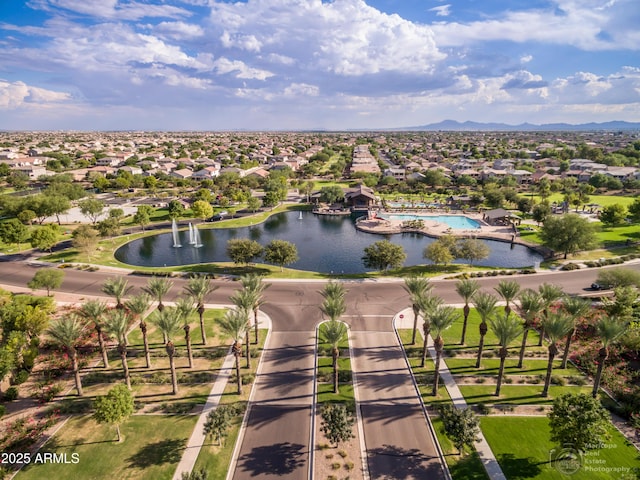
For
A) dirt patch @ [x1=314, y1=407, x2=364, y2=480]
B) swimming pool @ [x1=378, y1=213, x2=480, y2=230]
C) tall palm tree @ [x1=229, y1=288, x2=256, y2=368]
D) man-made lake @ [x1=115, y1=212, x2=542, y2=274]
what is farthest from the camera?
swimming pool @ [x1=378, y1=213, x2=480, y2=230]

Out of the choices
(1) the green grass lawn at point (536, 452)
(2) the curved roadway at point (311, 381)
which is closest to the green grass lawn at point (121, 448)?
(2) the curved roadway at point (311, 381)

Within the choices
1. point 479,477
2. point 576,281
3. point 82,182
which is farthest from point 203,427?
point 82,182

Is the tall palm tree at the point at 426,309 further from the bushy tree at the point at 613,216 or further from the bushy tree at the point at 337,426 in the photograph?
the bushy tree at the point at 613,216

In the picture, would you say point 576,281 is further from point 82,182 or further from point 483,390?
point 82,182

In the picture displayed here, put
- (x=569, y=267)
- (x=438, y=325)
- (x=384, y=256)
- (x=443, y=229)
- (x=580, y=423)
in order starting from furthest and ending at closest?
(x=443, y=229) < (x=569, y=267) < (x=384, y=256) < (x=438, y=325) < (x=580, y=423)

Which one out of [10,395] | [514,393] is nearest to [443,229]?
[514,393]

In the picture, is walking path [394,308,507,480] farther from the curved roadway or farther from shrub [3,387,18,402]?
shrub [3,387,18,402]

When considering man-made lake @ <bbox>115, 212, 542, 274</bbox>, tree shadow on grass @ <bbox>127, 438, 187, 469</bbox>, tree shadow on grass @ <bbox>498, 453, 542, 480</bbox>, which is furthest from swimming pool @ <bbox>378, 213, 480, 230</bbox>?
tree shadow on grass @ <bbox>127, 438, 187, 469</bbox>

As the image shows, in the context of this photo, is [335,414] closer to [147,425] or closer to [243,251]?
[147,425]
